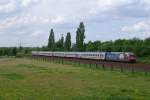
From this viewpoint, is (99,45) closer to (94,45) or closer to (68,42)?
(94,45)

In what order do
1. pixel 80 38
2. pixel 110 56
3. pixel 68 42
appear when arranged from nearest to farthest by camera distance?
pixel 110 56 < pixel 80 38 < pixel 68 42

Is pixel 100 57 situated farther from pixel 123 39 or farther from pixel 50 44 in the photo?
pixel 50 44

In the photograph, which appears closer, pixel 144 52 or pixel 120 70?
pixel 120 70

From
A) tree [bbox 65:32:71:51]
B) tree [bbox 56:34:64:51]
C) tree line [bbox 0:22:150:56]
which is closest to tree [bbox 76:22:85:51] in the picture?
tree line [bbox 0:22:150:56]

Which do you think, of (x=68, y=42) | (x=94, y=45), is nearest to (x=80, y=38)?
(x=94, y=45)

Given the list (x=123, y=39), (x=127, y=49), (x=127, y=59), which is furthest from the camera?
(x=123, y=39)

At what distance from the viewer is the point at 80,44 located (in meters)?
114

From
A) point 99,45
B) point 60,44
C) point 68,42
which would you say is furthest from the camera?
point 60,44

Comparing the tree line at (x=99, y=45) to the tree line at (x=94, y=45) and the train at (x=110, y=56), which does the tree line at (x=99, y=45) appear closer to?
the tree line at (x=94, y=45)

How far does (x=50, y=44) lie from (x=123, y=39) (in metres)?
44.2

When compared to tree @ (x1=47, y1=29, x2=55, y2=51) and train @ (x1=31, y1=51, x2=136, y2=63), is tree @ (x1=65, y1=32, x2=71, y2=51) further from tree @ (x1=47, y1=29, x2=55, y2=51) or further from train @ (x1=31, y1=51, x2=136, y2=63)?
train @ (x1=31, y1=51, x2=136, y2=63)

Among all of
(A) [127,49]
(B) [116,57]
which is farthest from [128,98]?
(A) [127,49]

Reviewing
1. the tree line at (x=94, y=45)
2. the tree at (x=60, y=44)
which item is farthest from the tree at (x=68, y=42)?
the tree at (x=60, y=44)

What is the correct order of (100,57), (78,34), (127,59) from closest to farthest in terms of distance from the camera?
1. (127,59)
2. (100,57)
3. (78,34)
